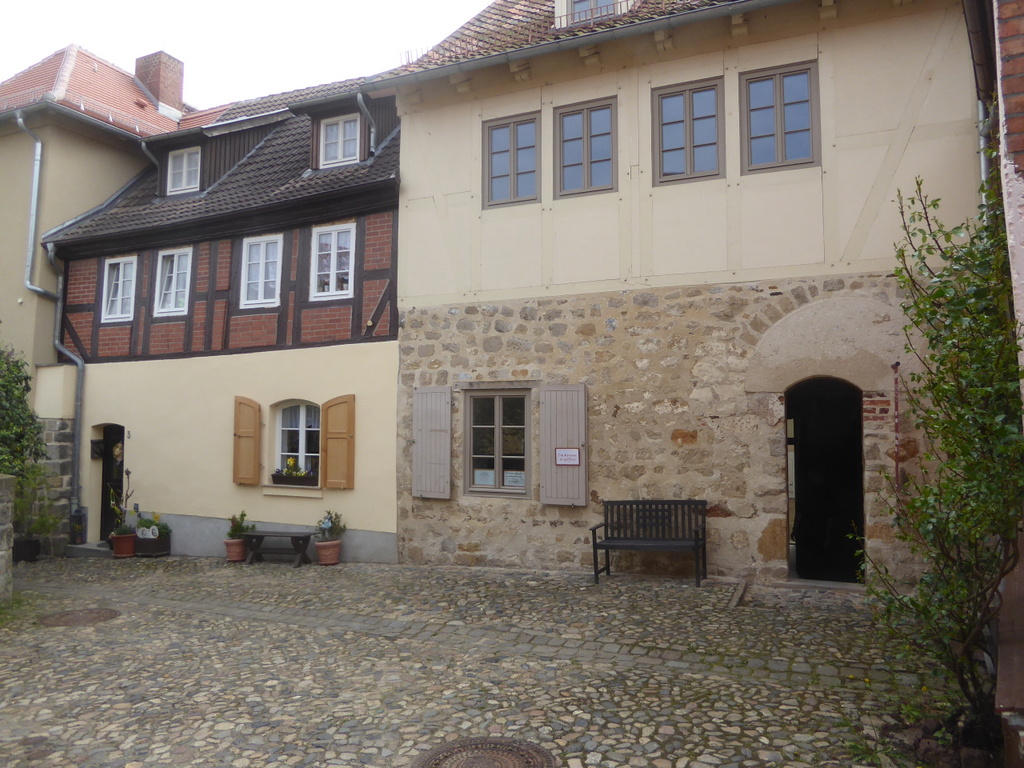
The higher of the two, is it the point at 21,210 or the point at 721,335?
the point at 21,210

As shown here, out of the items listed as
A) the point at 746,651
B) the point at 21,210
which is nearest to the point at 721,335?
the point at 746,651

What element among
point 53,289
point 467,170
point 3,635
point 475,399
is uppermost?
point 467,170

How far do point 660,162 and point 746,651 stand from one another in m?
5.02

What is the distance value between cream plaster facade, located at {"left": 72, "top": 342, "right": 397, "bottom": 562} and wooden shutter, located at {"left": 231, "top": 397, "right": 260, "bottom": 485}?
107 millimetres

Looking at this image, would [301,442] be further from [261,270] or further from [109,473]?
[109,473]

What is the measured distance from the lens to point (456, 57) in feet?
29.0

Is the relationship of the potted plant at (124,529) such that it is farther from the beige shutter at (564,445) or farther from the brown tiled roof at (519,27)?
the brown tiled roof at (519,27)

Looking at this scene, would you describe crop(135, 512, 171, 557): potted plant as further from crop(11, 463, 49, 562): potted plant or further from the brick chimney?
the brick chimney

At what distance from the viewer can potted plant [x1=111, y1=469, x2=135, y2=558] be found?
10844 mm

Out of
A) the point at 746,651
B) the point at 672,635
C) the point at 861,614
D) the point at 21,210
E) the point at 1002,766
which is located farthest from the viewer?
the point at 21,210

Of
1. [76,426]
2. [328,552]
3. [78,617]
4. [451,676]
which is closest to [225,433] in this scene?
[328,552]

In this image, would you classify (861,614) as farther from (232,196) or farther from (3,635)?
(232,196)

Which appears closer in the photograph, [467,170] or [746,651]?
[746,651]

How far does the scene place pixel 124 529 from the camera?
429 inches
